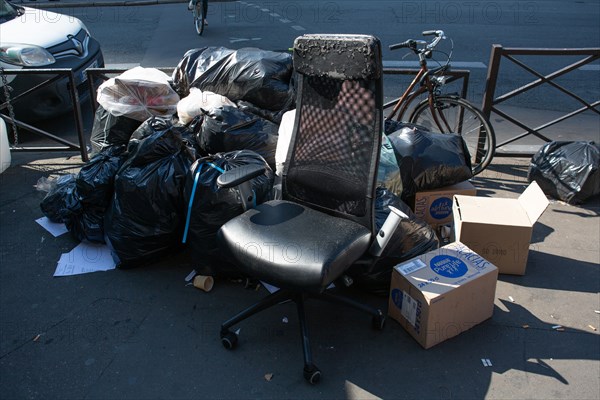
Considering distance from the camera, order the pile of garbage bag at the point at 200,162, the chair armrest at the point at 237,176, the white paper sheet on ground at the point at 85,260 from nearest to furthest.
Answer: the chair armrest at the point at 237,176
the pile of garbage bag at the point at 200,162
the white paper sheet on ground at the point at 85,260

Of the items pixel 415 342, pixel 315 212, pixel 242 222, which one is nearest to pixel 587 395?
pixel 415 342

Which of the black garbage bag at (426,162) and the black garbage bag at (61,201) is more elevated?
the black garbage bag at (426,162)

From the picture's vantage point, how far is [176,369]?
8.62 feet

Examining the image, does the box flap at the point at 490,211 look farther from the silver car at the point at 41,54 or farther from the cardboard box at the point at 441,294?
the silver car at the point at 41,54

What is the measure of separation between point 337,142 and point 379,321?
98 centimetres

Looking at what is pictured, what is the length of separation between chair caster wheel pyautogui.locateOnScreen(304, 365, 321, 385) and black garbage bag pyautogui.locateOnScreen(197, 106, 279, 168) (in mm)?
1687

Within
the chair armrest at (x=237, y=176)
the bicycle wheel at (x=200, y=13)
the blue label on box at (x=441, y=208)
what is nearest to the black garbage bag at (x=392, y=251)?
the blue label on box at (x=441, y=208)

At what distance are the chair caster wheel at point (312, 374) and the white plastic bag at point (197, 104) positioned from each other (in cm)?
223

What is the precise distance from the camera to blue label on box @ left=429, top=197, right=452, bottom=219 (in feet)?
12.2

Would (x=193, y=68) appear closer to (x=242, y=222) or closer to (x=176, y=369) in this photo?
(x=242, y=222)

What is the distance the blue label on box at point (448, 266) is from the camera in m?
2.79

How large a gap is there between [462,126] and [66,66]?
13.4 ft

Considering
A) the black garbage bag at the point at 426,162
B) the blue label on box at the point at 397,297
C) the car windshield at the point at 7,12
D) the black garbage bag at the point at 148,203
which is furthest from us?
the car windshield at the point at 7,12

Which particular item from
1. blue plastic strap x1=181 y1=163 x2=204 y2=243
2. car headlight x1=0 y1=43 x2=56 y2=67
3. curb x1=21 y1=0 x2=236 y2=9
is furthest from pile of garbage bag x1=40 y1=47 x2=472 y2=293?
curb x1=21 y1=0 x2=236 y2=9
